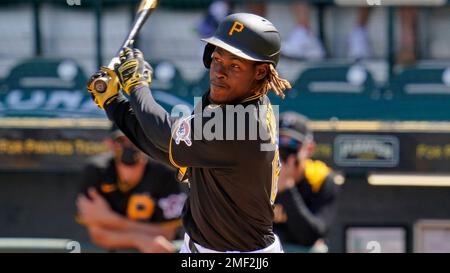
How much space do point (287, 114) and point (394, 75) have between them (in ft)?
4.08

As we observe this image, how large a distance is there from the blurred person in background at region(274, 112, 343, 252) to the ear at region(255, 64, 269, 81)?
2.40 meters

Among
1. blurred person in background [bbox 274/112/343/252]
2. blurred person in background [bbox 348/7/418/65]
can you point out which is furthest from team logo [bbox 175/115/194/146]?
blurred person in background [bbox 348/7/418/65]

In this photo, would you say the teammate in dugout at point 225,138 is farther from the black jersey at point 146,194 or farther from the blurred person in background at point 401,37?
the blurred person in background at point 401,37

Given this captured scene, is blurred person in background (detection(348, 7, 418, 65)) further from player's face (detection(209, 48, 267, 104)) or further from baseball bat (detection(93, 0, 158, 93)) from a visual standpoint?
player's face (detection(209, 48, 267, 104))

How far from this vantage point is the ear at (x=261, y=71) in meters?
3.92

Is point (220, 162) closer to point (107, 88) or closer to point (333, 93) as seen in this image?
point (107, 88)

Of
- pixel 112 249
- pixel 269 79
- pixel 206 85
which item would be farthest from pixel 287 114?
pixel 269 79

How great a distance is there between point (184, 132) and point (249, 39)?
443 millimetres

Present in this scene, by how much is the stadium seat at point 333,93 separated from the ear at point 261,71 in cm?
352

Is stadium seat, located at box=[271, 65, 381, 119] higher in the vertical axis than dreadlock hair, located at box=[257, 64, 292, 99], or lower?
lower

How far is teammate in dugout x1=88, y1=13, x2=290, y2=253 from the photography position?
12.7ft

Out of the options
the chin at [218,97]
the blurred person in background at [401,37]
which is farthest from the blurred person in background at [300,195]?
the chin at [218,97]

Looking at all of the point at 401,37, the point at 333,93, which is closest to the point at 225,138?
the point at 333,93

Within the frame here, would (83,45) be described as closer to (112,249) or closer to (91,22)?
(91,22)
